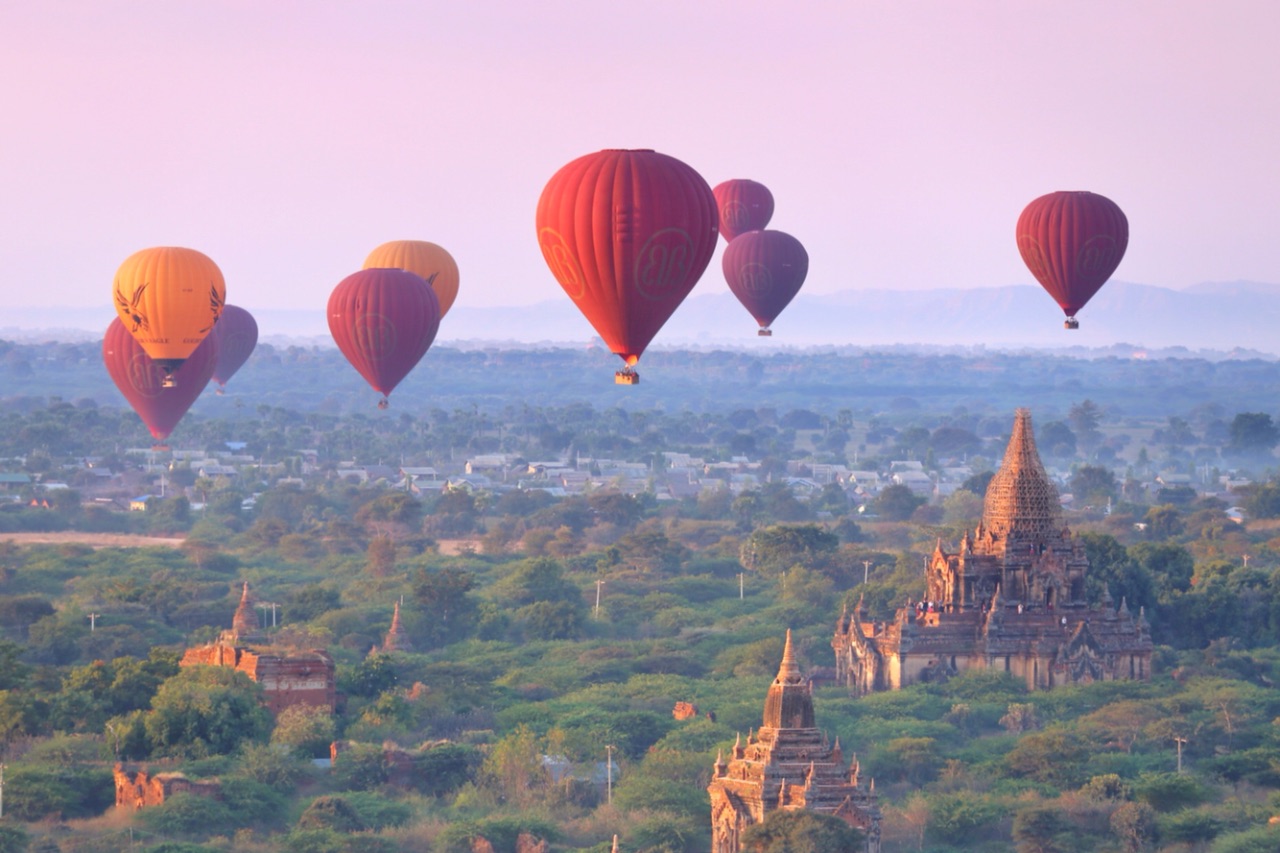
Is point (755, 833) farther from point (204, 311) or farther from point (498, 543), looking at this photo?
point (498, 543)

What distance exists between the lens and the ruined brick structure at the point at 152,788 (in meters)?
55.7

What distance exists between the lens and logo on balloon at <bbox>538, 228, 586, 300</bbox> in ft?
171

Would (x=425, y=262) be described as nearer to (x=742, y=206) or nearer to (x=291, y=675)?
(x=742, y=206)

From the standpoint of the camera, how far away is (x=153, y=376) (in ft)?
266

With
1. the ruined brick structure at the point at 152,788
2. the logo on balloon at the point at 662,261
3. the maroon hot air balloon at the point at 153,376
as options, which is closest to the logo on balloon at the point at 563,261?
the logo on balloon at the point at 662,261

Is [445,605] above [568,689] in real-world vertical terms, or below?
above

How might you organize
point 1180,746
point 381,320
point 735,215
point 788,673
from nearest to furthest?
point 788,673 < point 1180,746 < point 381,320 < point 735,215

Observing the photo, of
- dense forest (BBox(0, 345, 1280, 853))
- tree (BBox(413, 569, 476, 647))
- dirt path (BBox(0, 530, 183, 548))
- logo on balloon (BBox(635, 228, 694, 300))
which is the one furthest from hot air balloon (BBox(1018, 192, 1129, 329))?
dirt path (BBox(0, 530, 183, 548))

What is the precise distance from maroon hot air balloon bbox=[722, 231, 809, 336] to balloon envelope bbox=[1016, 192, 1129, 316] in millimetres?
10332

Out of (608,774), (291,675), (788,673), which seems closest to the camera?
(788,673)

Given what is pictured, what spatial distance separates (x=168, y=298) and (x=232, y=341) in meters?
22.8

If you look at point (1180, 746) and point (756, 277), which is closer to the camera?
point (1180, 746)

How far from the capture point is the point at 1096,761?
59750mm

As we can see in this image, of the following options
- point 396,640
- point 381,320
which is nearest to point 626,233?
point 381,320
